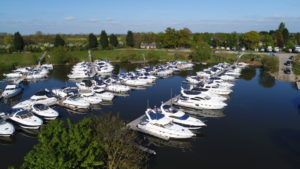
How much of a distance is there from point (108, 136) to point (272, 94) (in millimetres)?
36437

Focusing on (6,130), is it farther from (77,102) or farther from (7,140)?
(77,102)

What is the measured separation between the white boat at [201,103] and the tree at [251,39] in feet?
263

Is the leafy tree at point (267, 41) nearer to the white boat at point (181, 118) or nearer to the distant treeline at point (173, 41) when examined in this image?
the distant treeline at point (173, 41)

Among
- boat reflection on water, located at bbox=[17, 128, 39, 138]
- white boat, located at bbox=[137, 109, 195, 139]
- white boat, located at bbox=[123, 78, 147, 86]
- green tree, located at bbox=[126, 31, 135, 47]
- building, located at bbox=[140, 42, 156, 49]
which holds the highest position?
green tree, located at bbox=[126, 31, 135, 47]

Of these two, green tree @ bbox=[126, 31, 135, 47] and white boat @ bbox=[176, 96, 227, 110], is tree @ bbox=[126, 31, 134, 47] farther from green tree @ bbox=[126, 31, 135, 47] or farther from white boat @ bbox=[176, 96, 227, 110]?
white boat @ bbox=[176, 96, 227, 110]

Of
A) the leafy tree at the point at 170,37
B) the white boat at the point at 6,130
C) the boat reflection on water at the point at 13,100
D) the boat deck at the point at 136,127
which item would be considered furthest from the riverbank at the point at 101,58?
the boat deck at the point at 136,127

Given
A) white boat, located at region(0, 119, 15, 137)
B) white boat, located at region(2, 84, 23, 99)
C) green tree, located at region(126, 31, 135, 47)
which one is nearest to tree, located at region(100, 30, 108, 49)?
green tree, located at region(126, 31, 135, 47)

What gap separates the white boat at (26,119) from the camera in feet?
92.1

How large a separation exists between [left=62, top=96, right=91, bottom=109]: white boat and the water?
147 centimetres

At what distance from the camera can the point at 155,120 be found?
26766 mm

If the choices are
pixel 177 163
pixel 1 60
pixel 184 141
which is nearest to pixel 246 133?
pixel 184 141

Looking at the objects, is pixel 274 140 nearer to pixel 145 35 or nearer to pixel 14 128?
pixel 14 128

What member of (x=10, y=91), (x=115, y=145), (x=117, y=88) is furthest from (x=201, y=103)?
(x=10, y=91)

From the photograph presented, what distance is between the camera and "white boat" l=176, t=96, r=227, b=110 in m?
34.9
